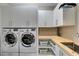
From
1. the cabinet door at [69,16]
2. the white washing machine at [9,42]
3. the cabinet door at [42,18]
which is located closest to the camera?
the cabinet door at [69,16]

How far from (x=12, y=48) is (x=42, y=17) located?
2861 millimetres

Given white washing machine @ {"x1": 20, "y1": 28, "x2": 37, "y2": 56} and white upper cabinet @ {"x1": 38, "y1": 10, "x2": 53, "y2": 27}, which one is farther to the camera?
white upper cabinet @ {"x1": 38, "y1": 10, "x2": 53, "y2": 27}

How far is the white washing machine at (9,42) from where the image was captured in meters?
4.93

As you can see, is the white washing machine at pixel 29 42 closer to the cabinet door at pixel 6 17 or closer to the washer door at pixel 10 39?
the washer door at pixel 10 39

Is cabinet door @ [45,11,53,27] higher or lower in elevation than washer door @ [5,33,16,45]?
higher

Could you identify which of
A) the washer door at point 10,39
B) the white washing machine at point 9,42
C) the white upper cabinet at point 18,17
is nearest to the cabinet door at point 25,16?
the white upper cabinet at point 18,17

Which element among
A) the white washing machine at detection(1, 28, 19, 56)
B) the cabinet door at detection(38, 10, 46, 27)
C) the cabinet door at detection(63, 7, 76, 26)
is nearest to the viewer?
the cabinet door at detection(63, 7, 76, 26)

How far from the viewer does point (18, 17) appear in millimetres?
4934

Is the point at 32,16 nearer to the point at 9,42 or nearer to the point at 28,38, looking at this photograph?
the point at 28,38

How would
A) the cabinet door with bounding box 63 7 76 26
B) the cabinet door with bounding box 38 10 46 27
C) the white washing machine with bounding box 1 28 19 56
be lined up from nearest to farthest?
1. the cabinet door with bounding box 63 7 76 26
2. the white washing machine with bounding box 1 28 19 56
3. the cabinet door with bounding box 38 10 46 27

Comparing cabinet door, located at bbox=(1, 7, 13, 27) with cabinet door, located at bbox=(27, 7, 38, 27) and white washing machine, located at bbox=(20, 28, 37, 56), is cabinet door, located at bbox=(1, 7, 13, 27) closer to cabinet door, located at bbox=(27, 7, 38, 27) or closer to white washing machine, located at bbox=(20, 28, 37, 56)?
white washing machine, located at bbox=(20, 28, 37, 56)

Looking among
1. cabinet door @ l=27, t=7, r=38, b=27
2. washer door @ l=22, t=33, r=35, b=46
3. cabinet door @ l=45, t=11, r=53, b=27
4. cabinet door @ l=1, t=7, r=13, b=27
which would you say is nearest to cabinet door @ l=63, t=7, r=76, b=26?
cabinet door @ l=27, t=7, r=38, b=27

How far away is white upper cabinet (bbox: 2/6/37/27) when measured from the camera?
195 inches

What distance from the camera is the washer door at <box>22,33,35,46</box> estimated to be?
4.98 m
